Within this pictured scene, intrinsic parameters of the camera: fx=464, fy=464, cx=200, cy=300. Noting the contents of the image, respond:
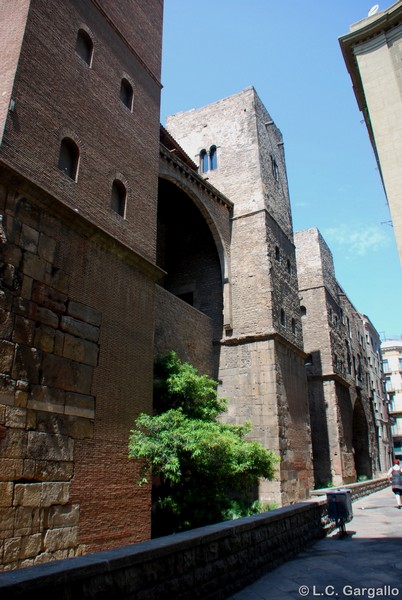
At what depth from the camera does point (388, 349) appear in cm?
5416

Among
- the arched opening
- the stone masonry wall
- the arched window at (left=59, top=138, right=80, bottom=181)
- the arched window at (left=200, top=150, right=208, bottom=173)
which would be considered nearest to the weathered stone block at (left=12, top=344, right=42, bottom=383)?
the stone masonry wall

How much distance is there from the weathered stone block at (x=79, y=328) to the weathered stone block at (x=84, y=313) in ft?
0.29

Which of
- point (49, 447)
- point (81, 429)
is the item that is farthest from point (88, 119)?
point (49, 447)

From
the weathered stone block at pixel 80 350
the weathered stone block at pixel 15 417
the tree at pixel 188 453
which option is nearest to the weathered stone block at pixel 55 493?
the weathered stone block at pixel 15 417

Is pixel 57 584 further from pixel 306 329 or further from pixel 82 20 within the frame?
pixel 306 329

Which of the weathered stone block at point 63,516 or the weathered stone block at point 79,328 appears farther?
the weathered stone block at point 79,328

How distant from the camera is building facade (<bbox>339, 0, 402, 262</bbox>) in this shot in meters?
12.0

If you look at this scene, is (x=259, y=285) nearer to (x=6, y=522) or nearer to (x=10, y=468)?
(x=10, y=468)

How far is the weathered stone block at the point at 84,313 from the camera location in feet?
27.6

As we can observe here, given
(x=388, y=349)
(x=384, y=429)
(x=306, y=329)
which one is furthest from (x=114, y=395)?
(x=388, y=349)

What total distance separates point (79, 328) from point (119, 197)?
369 centimetres

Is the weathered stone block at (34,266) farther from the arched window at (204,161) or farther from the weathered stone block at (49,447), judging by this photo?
the arched window at (204,161)

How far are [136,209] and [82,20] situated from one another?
4.35 meters

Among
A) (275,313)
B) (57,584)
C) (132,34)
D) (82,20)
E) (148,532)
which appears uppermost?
(132,34)
